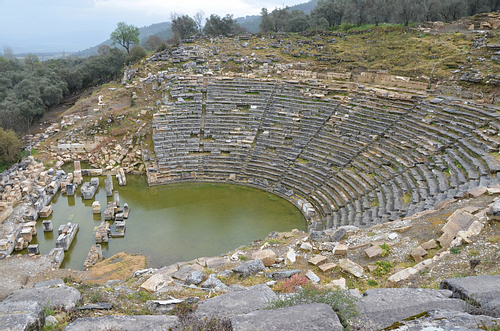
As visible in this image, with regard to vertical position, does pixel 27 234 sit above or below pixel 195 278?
below

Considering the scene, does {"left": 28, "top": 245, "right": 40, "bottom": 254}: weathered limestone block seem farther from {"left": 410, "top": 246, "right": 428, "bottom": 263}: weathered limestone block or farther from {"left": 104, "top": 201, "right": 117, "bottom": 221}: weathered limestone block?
{"left": 410, "top": 246, "right": 428, "bottom": 263}: weathered limestone block

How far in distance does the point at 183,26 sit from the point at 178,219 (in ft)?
126

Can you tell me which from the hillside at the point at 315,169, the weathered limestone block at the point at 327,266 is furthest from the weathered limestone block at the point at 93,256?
the weathered limestone block at the point at 327,266

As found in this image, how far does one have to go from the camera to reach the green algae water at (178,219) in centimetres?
1403

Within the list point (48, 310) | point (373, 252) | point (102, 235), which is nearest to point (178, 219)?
point (102, 235)

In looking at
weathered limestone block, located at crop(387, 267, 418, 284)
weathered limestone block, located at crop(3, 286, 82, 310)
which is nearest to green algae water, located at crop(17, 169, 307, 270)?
weathered limestone block, located at crop(3, 286, 82, 310)

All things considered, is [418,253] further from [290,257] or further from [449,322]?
[449,322]

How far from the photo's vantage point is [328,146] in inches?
758

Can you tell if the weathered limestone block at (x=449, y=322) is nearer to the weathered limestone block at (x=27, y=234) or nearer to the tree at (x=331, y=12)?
the weathered limestone block at (x=27, y=234)

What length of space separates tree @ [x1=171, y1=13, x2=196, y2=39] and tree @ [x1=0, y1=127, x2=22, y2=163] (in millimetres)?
30068

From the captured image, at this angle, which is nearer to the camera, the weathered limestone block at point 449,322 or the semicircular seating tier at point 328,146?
the weathered limestone block at point 449,322

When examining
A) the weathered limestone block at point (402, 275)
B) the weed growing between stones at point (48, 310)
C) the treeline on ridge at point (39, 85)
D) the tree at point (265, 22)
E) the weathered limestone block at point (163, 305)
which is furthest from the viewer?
the tree at point (265, 22)

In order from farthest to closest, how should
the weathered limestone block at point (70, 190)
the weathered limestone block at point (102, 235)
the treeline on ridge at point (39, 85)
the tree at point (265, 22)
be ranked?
the tree at point (265, 22)
the treeline on ridge at point (39, 85)
the weathered limestone block at point (70, 190)
the weathered limestone block at point (102, 235)

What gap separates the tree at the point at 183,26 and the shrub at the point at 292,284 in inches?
1777
